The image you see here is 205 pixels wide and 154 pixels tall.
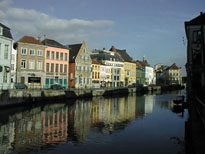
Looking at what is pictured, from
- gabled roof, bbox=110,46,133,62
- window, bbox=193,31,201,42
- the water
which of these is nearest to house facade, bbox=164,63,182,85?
gabled roof, bbox=110,46,133,62

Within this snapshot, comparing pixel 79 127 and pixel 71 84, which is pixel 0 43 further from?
pixel 71 84

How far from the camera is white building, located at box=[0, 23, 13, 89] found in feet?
106

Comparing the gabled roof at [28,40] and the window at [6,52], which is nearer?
the window at [6,52]

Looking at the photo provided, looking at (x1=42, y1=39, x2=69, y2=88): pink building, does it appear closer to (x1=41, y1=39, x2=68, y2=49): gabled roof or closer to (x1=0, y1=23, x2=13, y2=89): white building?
(x1=41, y1=39, x2=68, y2=49): gabled roof

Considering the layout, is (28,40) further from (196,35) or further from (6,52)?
(196,35)

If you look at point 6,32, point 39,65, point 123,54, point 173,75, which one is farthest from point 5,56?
point 173,75

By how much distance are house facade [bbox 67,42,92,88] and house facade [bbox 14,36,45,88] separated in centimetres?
1120

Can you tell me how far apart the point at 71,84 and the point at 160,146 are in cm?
4700

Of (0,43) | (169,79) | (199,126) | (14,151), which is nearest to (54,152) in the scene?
(14,151)

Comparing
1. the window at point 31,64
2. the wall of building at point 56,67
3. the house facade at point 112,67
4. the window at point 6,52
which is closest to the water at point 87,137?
the window at point 6,52

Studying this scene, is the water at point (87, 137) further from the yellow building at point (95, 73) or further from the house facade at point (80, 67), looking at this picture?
the yellow building at point (95, 73)

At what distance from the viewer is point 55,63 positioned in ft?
180

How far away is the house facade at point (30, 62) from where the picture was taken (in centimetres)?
4766

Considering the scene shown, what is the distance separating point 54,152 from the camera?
44.0ft
